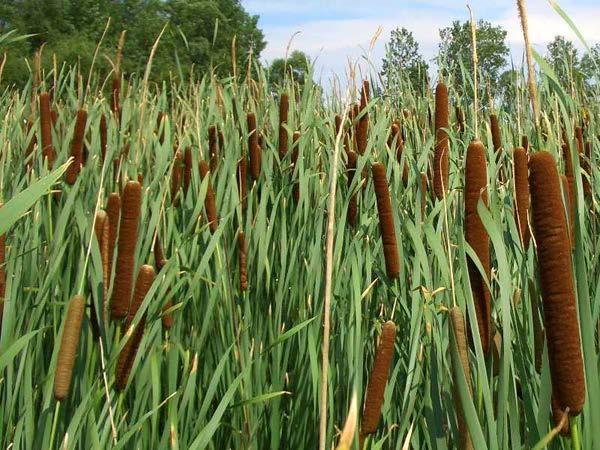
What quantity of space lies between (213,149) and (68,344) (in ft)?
5.48

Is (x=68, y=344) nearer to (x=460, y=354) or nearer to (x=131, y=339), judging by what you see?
(x=131, y=339)

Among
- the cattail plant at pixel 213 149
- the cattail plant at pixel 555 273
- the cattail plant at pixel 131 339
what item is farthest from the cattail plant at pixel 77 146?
the cattail plant at pixel 555 273

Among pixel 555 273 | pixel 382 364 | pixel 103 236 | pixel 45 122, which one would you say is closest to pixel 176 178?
pixel 45 122

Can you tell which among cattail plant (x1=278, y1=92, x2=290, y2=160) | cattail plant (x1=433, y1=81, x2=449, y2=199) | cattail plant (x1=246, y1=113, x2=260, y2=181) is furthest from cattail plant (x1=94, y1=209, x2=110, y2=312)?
cattail plant (x1=278, y1=92, x2=290, y2=160)

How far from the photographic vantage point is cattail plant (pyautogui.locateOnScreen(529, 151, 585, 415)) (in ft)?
2.15

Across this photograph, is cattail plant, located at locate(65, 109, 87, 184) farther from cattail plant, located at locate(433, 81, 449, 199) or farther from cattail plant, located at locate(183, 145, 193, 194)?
cattail plant, located at locate(433, 81, 449, 199)

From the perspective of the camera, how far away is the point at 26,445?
110 centimetres

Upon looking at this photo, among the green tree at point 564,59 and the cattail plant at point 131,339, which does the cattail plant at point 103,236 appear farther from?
the green tree at point 564,59

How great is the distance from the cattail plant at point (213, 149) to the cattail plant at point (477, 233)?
4.34ft

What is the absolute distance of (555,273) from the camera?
661 mm

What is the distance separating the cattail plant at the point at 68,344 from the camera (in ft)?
3.01

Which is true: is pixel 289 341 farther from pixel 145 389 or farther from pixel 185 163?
pixel 185 163

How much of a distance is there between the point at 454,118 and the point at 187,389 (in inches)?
109

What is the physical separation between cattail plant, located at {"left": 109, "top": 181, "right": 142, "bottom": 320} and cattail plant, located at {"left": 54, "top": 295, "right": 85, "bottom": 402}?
7 cm
